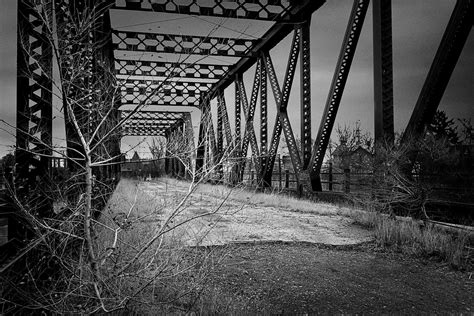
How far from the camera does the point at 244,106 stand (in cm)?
1627

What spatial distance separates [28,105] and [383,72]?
6.57 metres

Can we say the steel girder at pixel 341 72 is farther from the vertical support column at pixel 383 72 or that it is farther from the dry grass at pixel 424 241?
the dry grass at pixel 424 241

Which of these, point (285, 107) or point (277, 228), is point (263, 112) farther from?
point (277, 228)

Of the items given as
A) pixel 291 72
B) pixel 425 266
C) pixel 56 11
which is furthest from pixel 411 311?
pixel 291 72

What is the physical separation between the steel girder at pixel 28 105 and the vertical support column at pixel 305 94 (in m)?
8.57

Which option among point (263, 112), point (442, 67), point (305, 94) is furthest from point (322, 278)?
point (263, 112)

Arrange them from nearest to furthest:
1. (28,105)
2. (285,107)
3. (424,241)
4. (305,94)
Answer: (28,105)
(424,241)
(305,94)
(285,107)

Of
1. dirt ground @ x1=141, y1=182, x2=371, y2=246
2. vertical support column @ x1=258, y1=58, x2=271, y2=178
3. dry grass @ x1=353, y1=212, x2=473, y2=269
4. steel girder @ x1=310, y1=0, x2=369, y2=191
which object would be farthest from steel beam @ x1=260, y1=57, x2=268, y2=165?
dry grass @ x1=353, y1=212, x2=473, y2=269

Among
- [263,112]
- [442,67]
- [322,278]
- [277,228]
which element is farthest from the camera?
[263,112]

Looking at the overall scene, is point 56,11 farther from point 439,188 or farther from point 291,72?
point 291,72

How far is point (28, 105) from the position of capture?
346cm

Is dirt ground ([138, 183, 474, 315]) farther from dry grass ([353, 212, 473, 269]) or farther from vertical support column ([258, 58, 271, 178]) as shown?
vertical support column ([258, 58, 271, 178])

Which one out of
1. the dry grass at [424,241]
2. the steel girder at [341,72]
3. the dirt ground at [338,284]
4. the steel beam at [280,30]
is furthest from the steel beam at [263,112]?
the dirt ground at [338,284]

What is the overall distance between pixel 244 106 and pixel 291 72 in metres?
4.40
